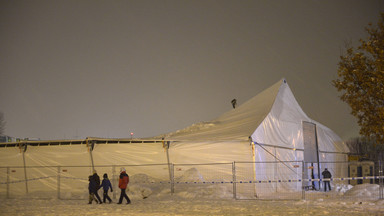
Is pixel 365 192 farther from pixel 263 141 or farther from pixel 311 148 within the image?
pixel 311 148

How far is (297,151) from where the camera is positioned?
25.3m

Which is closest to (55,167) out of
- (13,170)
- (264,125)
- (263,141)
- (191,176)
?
(13,170)

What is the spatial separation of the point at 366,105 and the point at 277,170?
581 centimetres

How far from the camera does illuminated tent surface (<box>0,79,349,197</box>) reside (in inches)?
809

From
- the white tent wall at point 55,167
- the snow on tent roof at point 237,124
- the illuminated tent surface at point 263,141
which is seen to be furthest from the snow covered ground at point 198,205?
the snow on tent roof at point 237,124

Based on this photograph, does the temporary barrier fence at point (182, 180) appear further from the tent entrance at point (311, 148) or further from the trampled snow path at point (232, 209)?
the trampled snow path at point (232, 209)

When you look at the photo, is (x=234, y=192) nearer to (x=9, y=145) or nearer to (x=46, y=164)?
(x=46, y=164)

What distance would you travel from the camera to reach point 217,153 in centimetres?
2120

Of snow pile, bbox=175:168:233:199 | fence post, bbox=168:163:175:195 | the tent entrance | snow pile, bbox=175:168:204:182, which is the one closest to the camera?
snow pile, bbox=175:168:233:199

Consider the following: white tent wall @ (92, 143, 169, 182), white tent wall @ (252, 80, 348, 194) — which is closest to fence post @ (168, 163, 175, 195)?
white tent wall @ (92, 143, 169, 182)

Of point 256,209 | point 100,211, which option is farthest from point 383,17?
point 100,211

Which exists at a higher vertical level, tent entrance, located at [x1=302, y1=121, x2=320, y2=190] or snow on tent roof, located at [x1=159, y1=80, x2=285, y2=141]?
snow on tent roof, located at [x1=159, y1=80, x2=285, y2=141]

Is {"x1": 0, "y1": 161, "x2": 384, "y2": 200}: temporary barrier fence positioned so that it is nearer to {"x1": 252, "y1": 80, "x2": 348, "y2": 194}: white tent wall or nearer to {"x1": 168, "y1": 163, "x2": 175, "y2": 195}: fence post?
{"x1": 168, "y1": 163, "x2": 175, "y2": 195}: fence post

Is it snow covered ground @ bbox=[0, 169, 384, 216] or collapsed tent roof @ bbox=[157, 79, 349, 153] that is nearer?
snow covered ground @ bbox=[0, 169, 384, 216]
